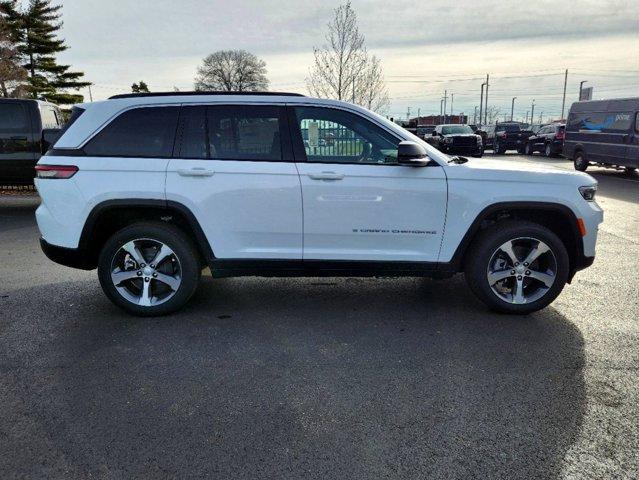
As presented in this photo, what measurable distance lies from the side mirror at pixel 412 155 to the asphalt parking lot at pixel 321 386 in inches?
53.7

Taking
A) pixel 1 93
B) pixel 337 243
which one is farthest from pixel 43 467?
pixel 1 93

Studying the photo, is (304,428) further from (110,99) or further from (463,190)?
(110,99)

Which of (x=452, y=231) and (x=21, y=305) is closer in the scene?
(x=452, y=231)

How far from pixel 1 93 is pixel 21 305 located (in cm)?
3071

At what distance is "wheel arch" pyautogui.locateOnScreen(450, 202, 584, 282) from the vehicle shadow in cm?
54

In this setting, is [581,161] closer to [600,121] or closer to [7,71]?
[600,121]

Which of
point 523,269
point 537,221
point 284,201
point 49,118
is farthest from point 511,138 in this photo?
point 284,201

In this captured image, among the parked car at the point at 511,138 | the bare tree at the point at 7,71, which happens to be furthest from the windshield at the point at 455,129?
the bare tree at the point at 7,71

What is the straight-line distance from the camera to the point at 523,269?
4328 millimetres

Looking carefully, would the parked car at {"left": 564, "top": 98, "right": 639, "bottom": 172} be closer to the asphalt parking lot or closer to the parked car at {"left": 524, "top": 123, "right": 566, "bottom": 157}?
the parked car at {"left": 524, "top": 123, "right": 566, "bottom": 157}

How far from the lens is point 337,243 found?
424 cm

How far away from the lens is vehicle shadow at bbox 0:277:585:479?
249cm

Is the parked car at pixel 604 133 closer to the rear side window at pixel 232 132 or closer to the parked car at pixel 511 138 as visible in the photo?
the parked car at pixel 511 138

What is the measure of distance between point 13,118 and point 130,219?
23.0 ft
